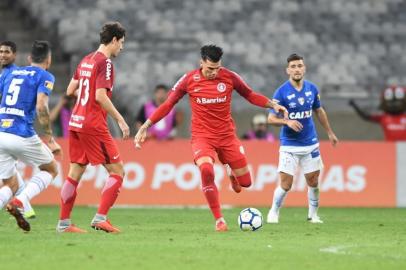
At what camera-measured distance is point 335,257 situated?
30.1 ft

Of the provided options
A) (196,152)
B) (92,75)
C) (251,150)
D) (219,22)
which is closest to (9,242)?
(92,75)

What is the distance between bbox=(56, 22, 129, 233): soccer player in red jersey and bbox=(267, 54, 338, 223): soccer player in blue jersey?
3236 millimetres

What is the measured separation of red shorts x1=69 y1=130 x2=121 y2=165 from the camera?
37.0 feet

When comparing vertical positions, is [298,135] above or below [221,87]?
below

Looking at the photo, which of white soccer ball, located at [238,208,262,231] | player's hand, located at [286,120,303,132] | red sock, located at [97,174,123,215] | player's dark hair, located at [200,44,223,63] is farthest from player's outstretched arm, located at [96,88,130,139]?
player's hand, located at [286,120,303,132]

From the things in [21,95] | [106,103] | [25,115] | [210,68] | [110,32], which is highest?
[110,32]

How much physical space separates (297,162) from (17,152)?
420 cm

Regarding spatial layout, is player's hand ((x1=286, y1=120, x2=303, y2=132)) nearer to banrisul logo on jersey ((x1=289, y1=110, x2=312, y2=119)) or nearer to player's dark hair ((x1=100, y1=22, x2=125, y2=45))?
banrisul logo on jersey ((x1=289, y1=110, x2=312, y2=119))

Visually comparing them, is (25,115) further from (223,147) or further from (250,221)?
(250,221)

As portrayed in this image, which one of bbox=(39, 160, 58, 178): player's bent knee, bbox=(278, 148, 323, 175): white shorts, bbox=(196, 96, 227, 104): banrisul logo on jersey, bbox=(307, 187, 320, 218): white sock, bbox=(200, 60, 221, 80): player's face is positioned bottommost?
bbox=(307, 187, 320, 218): white sock

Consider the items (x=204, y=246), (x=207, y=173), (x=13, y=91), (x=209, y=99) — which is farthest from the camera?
(x=209, y=99)

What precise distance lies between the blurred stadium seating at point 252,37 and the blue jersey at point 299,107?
754 centimetres

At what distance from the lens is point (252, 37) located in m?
25.3

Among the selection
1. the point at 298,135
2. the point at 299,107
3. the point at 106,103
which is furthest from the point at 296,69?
the point at 106,103
